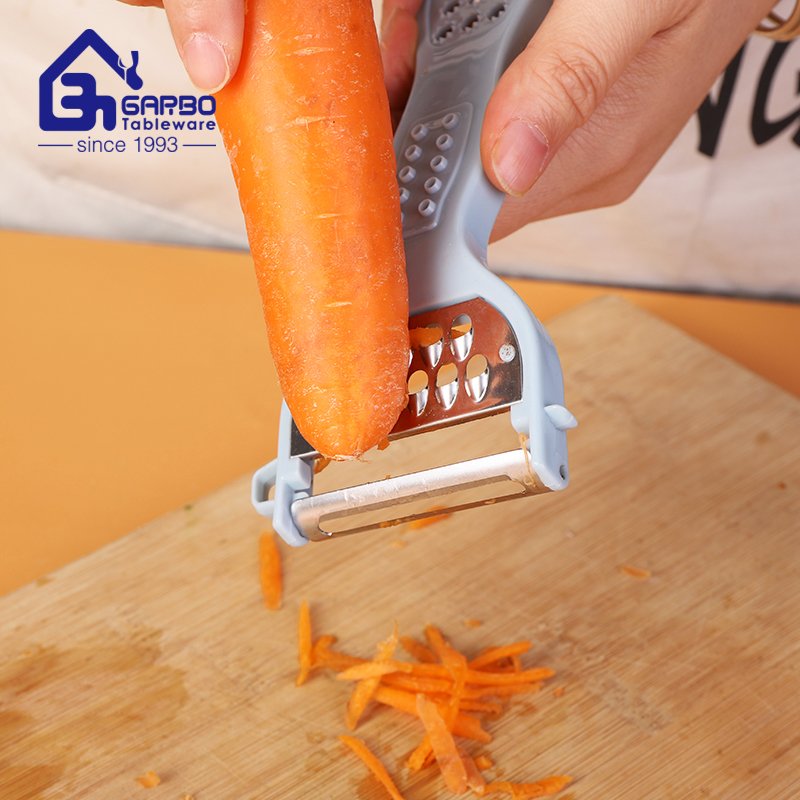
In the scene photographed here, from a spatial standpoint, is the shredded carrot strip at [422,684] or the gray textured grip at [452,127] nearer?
the gray textured grip at [452,127]

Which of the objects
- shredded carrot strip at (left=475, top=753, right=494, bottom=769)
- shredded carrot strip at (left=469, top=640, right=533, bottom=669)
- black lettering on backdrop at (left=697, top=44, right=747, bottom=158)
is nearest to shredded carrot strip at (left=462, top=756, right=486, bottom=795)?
shredded carrot strip at (left=475, top=753, right=494, bottom=769)

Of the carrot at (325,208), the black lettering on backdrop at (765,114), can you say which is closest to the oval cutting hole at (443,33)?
the carrot at (325,208)

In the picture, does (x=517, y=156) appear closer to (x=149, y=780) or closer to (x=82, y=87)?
(x=149, y=780)

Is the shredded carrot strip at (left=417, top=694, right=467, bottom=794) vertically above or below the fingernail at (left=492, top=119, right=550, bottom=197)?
below

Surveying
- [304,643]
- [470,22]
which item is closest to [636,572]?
[304,643]

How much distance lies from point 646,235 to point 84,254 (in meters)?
1.12

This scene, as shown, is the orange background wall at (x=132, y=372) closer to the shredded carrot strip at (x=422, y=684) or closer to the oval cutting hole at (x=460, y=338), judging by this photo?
the shredded carrot strip at (x=422, y=684)

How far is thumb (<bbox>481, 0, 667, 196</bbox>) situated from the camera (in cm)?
108

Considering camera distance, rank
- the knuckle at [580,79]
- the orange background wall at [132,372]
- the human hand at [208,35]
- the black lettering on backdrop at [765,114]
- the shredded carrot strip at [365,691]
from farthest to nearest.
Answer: the black lettering on backdrop at [765,114] → the orange background wall at [132,372] → the shredded carrot strip at [365,691] → the knuckle at [580,79] → the human hand at [208,35]

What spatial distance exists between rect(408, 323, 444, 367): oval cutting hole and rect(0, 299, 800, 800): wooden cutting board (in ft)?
1.41

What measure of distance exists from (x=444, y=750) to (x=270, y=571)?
0.36m

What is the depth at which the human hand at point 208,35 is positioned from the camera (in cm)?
91

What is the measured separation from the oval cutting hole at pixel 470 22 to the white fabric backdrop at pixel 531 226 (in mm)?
897

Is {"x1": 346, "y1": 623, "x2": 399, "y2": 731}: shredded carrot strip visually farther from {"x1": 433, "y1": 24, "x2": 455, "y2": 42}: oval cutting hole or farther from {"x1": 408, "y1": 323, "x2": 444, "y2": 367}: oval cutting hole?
{"x1": 433, "y1": 24, "x2": 455, "y2": 42}: oval cutting hole
